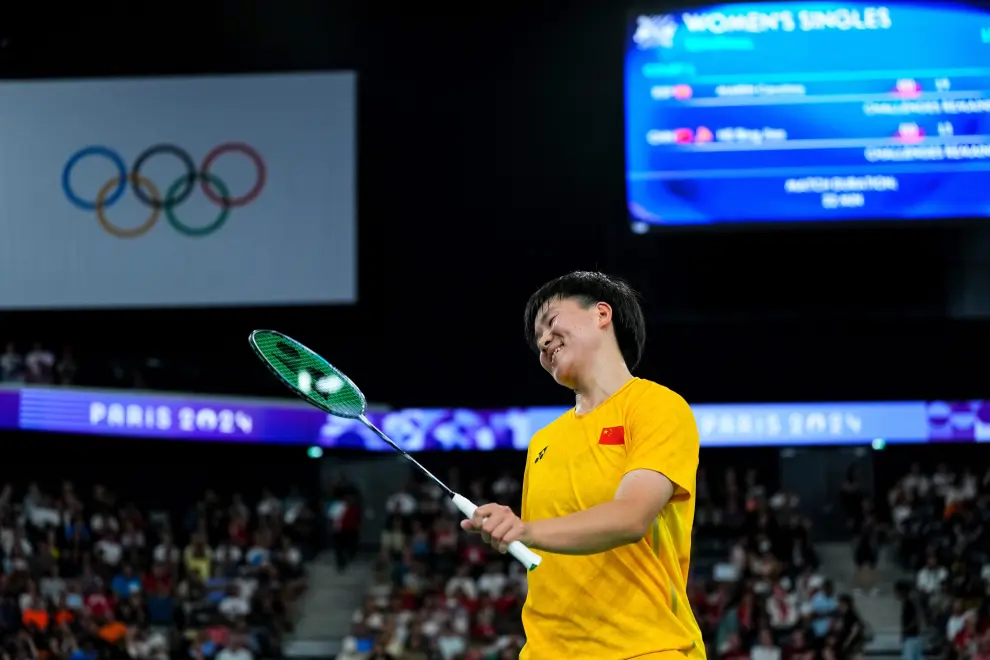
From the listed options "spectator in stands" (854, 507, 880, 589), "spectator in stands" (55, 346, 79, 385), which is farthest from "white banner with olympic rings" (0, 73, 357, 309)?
"spectator in stands" (854, 507, 880, 589)

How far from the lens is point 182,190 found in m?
21.8

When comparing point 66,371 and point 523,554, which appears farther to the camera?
point 66,371

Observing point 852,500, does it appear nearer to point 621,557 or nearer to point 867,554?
point 867,554

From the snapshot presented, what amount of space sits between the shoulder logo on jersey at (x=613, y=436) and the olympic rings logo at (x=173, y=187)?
18.5 meters

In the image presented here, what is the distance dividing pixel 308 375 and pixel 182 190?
17706 mm

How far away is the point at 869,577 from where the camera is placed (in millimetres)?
18516

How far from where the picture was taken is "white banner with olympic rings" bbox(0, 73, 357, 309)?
2155 centimetres

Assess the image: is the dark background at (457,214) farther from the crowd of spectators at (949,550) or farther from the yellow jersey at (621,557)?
the yellow jersey at (621,557)

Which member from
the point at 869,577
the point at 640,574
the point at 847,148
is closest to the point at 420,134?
the point at 847,148

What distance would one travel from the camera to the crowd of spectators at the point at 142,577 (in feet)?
52.9

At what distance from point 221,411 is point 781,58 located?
31.1 ft

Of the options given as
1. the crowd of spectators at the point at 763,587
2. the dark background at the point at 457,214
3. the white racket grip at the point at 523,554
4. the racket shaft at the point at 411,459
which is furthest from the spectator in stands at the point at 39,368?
the white racket grip at the point at 523,554

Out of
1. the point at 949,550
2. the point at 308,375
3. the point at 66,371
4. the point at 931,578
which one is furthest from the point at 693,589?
the point at 308,375

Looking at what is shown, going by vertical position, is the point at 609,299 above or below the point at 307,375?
above
